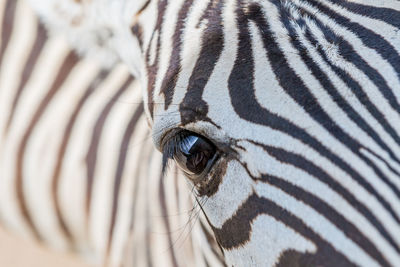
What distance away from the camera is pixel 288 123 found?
4.41ft

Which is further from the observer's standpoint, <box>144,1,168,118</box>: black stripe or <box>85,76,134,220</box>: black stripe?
<box>85,76,134,220</box>: black stripe

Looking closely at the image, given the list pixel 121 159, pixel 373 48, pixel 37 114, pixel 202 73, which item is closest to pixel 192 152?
pixel 202 73

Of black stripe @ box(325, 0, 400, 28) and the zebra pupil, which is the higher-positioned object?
black stripe @ box(325, 0, 400, 28)

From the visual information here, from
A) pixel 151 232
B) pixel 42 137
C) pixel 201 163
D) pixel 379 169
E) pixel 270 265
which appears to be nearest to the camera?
pixel 379 169

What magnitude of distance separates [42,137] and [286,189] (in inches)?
77.4

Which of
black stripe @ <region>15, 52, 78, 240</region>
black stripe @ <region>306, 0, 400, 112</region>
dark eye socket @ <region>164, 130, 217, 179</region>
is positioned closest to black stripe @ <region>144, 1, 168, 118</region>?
dark eye socket @ <region>164, 130, 217, 179</region>

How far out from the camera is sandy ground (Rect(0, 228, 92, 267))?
546cm

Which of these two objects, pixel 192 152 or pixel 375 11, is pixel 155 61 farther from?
pixel 375 11

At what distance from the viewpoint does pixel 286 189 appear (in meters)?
1.33

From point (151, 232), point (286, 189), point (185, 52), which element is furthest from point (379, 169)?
point (151, 232)

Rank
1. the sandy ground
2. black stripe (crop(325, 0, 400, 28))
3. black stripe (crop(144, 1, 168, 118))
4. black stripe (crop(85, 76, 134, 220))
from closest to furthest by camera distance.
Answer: black stripe (crop(325, 0, 400, 28)) → black stripe (crop(144, 1, 168, 118)) → black stripe (crop(85, 76, 134, 220)) → the sandy ground

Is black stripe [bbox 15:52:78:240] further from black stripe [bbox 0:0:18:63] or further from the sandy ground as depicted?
the sandy ground

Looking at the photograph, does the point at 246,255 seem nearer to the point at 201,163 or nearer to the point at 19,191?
the point at 201,163

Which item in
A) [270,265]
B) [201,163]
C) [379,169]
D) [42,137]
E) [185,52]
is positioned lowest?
[270,265]
